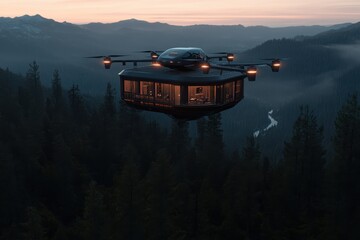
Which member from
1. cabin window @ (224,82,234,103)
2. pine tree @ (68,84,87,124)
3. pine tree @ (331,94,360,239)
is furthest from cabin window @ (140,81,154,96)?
pine tree @ (68,84,87,124)

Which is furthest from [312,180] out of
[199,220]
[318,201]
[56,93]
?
[56,93]

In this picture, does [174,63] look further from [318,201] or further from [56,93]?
[56,93]

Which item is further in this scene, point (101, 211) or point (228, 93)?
point (101, 211)

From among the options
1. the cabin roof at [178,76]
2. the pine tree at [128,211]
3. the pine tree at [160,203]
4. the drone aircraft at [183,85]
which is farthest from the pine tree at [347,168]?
the cabin roof at [178,76]

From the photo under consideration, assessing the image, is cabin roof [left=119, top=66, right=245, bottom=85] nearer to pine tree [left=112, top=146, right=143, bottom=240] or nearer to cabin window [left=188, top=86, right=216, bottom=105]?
cabin window [left=188, top=86, right=216, bottom=105]

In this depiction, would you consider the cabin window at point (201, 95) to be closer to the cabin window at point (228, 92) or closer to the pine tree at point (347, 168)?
the cabin window at point (228, 92)
